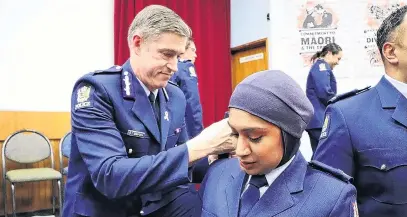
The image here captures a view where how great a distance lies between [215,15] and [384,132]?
16.9 feet

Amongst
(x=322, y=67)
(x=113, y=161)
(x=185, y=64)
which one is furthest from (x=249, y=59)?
(x=113, y=161)

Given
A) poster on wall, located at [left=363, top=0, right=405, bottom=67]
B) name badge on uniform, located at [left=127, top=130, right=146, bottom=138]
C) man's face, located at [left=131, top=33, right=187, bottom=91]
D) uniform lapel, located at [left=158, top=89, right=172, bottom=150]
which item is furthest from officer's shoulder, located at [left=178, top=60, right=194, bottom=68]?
poster on wall, located at [left=363, top=0, right=405, bottom=67]

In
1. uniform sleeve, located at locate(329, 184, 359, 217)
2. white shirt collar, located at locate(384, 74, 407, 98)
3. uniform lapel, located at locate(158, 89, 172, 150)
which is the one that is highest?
white shirt collar, located at locate(384, 74, 407, 98)

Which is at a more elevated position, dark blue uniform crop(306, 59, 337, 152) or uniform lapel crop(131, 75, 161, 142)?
dark blue uniform crop(306, 59, 337, 152)

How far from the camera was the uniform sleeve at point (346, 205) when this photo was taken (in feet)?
3.32

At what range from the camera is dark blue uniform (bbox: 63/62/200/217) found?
1.27 meters

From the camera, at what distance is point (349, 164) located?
154cm

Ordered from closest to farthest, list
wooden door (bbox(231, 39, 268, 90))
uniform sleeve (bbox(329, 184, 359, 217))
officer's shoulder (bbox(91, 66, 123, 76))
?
uniform sleeve (bbox(329, 184, 359, 217))
officer's shoulder (bbox(91, 66, 123, 76))
wooden door (bbox(231, 39, 268, 90))

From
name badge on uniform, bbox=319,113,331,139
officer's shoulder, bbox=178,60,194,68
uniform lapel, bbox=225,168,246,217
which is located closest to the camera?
uniform lapel, bbox=225,168,246,217

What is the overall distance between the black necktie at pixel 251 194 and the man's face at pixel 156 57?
54 cm

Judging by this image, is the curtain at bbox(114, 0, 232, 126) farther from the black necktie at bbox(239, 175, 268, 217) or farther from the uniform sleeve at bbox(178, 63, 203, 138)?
the black necktie at bbox(239, 175, 268, 217)

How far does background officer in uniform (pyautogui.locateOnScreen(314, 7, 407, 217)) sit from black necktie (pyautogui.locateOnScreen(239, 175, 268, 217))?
53 centimetres

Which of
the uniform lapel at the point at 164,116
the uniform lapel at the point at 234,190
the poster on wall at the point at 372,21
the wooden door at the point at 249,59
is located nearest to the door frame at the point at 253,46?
the wooden door at the point at 249,59

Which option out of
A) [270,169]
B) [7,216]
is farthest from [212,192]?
[7,216]
